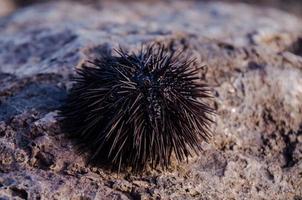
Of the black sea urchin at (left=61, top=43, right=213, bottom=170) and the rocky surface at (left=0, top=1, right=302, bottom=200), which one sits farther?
the rocky surface at (left=0, top=1, right=302, bottom=200)

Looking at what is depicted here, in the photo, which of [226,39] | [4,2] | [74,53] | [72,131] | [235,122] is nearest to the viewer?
[72,131]

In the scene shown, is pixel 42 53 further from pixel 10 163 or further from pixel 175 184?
pixel 175 184

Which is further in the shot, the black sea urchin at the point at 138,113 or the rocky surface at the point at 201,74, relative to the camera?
the rocky surface at the point at 201,74

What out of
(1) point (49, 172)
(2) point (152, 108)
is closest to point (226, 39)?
(2) point (152, 108)
